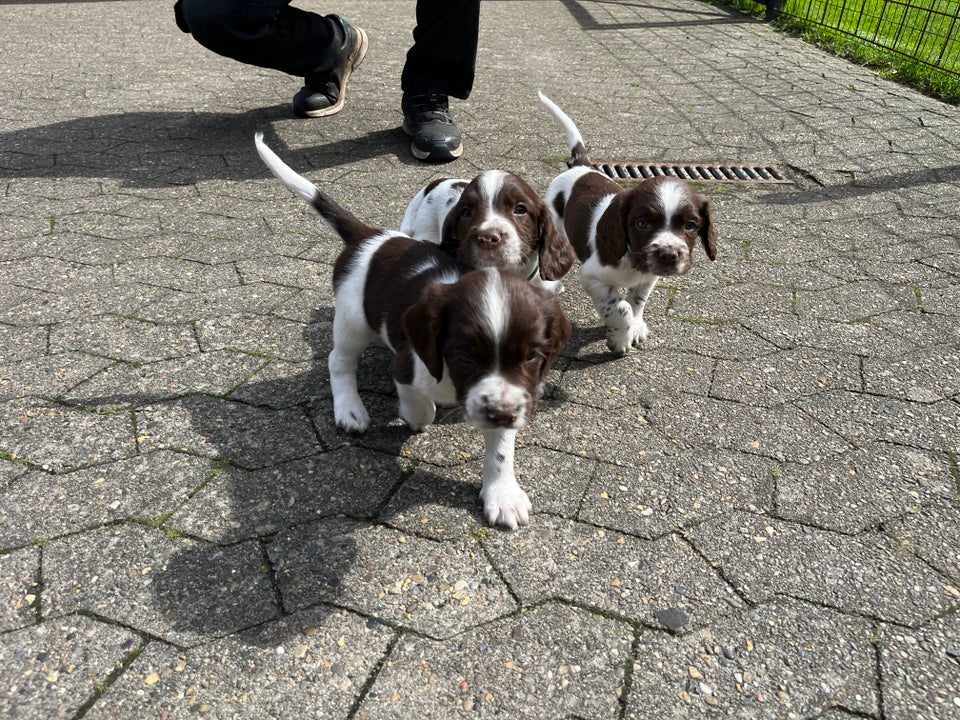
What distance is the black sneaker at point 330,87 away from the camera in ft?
21.1

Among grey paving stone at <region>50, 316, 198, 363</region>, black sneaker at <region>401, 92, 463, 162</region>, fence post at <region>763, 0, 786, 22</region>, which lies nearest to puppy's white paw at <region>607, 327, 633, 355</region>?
grey paving stone at <region>50, 316, 198, 363</region>

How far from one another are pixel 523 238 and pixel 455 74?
325 cm

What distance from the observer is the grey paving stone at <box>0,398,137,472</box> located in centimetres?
269

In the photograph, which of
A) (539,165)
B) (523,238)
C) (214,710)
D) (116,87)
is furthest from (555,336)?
(116,87)

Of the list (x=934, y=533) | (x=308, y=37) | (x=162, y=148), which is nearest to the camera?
(x=934, y=533)

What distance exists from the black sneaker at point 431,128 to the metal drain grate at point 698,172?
3.74 ft

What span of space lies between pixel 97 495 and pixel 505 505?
142cm

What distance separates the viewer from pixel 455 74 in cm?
583

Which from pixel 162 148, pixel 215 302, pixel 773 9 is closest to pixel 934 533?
pixel 215 302

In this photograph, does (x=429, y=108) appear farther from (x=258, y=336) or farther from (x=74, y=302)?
(x=74, y=302)

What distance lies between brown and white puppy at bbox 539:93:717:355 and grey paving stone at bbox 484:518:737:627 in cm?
123

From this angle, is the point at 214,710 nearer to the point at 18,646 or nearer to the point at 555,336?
the point at 18,646

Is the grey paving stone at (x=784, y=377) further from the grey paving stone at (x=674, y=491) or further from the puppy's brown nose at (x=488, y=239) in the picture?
the puppy's brown nose at (x=488, y=239)

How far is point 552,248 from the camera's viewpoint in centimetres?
324
